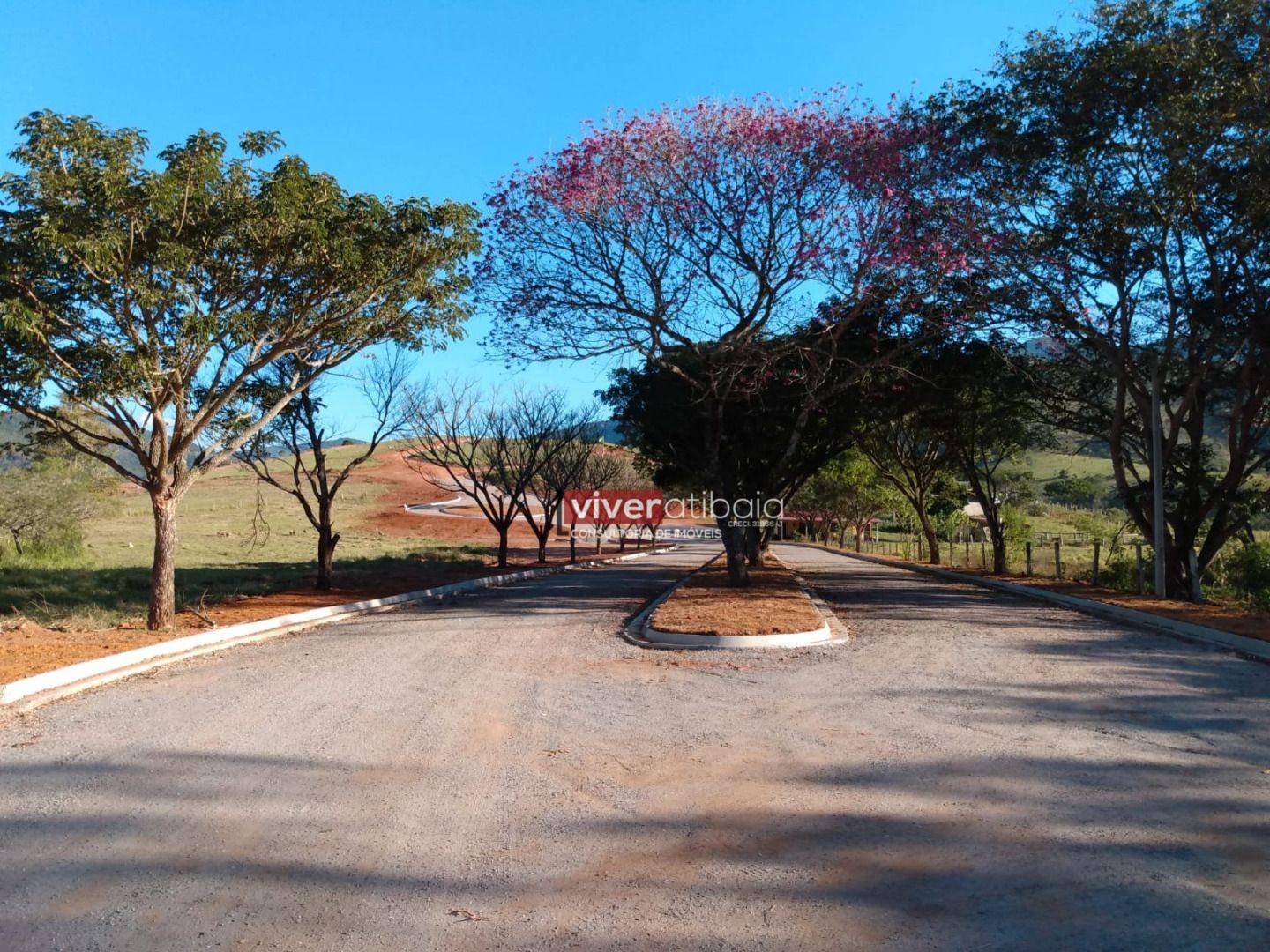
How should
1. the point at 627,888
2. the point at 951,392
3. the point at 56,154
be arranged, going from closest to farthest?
1. the point at 627,888
2. the point at 56,154
3. the point at 951,392

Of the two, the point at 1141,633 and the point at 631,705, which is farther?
the point at 1141,633

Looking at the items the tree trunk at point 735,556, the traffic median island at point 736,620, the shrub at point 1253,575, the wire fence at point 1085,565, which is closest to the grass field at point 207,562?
the traffic median island at point 736,620

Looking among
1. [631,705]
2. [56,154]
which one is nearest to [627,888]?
[631,705]

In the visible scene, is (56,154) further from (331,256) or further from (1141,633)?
(1141,633)

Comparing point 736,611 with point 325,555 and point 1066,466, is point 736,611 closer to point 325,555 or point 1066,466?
point 325,555

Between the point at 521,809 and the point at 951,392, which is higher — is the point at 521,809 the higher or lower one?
the lower one

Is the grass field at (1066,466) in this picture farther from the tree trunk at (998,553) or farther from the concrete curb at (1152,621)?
the concrete curb at (1152,621)

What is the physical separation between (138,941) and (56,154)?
11650 mm

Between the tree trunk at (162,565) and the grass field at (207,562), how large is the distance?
133 centimetres

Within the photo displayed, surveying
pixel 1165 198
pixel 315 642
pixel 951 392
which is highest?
pixel 1165 198

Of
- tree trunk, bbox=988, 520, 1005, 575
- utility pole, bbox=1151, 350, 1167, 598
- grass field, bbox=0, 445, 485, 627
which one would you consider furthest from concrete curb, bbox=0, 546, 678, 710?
tree trunk, bbox=988, 520, 1005, 575

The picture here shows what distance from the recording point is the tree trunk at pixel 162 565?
14.0m

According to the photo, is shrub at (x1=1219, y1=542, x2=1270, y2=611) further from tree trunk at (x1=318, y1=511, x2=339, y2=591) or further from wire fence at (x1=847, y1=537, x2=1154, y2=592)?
tree trunk at (x1=318, y1=511, x2=339, y2=591)

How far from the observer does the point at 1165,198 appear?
1772 centimetres
